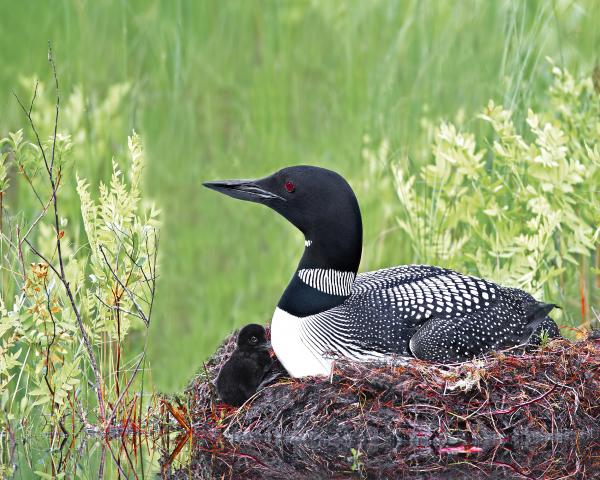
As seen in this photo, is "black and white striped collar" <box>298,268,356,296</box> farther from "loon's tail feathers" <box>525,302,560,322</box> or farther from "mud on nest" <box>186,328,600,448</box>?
"loon's tail feathers" <box>525,302,560,322</box>

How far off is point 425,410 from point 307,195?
1198mm

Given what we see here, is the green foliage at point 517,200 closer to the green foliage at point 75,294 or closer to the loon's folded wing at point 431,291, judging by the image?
the loon's folded wing at point 431,291

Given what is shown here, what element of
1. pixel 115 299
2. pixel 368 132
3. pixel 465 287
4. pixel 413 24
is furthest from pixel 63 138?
pixel 413 24

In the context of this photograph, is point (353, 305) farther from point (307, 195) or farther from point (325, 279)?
point (307, 195)

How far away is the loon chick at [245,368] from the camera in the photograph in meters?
5.79

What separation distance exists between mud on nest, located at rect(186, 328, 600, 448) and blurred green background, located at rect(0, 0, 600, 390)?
1474mm

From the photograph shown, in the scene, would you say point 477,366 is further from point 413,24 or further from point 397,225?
point 413,24

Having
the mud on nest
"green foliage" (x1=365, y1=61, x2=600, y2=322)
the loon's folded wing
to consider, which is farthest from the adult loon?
"green foliage" (x1=365, y1=61, x2=600, y2=322)

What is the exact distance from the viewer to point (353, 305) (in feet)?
19.7


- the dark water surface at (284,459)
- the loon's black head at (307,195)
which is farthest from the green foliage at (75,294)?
the loon's black head at (307,195)

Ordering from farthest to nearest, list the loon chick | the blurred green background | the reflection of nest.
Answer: the blurred green background
the loon chick
the reflection of nest

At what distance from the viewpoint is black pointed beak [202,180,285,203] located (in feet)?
19.8

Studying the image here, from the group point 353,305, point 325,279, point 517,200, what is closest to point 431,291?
point 353,305

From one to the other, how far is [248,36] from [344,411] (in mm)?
3211
